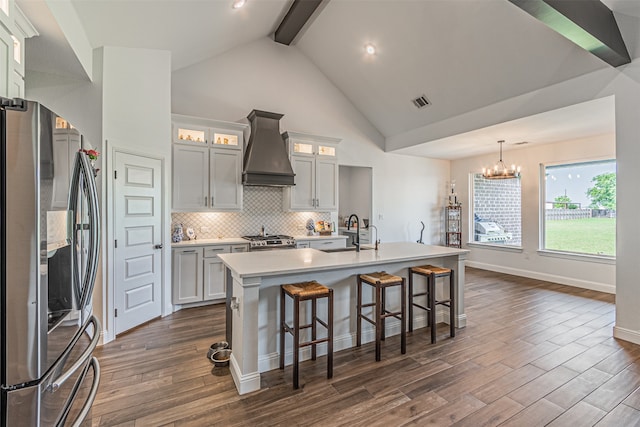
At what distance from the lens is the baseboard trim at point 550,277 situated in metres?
5.16

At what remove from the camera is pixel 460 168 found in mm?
7594

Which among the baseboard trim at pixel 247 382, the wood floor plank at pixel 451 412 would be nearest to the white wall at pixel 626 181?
the wood floor plank at pixel 451 412

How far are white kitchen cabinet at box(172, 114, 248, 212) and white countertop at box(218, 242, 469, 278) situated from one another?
1788 millimetres

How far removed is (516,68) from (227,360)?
16.3 feet

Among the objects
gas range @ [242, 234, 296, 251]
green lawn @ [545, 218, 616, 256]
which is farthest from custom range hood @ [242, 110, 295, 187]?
green lawn @ [545, 218, 616, 256]

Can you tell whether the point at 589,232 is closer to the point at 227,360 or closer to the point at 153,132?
the point at 227,360

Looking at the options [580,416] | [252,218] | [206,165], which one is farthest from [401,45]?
[580,416]

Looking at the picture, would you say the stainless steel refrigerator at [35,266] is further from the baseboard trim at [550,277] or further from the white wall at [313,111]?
the baseboard trim at [550,277]

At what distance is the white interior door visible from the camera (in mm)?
3387

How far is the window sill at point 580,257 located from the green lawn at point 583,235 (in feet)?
0.43

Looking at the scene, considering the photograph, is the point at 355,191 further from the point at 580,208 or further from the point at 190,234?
the point at 580,208

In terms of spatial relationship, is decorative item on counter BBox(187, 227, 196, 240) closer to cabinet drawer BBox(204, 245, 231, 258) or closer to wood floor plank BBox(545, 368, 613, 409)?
cabinet drawer BBox(204, 245, 231, 258)

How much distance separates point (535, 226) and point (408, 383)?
5.30 meters

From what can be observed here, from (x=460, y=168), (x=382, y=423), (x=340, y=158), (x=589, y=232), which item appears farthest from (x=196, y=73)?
(x=589, y=232)
